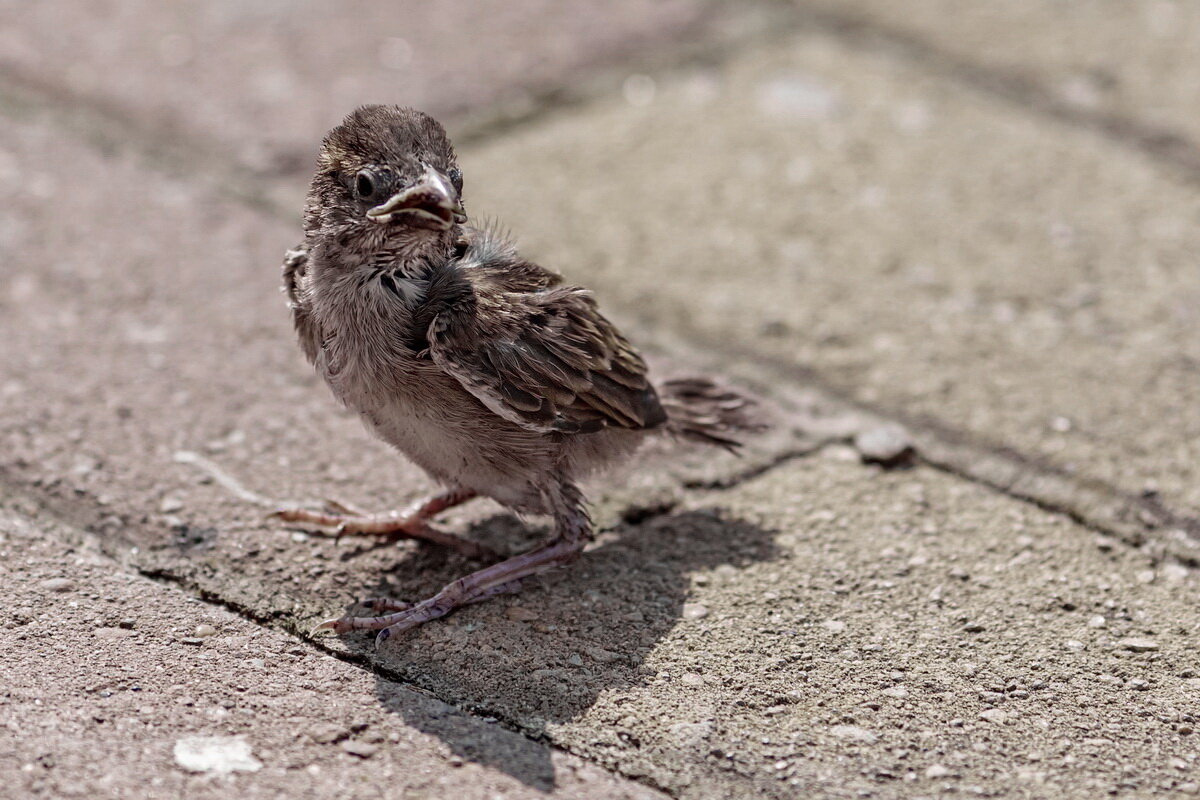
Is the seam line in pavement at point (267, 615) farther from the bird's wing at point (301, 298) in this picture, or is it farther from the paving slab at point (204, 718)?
the bird's wing at point (301, 298)

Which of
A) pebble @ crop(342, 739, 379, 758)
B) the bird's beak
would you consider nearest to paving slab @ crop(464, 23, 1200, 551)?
the bird's beak

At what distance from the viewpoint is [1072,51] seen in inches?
239

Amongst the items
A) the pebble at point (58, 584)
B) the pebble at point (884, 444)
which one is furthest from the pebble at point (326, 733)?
the pebble at point (884, 444)

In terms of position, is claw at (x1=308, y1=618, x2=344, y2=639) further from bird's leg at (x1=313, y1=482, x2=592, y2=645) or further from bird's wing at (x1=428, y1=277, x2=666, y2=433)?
bird's wing at (x1=428, y1=277, x2=666, y2=433)

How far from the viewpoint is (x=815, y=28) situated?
250 inches

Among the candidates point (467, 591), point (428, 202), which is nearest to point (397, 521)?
point (467, 591)

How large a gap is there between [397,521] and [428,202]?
2.81 ft

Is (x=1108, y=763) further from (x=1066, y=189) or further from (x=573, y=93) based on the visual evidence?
(x=573, y=93)

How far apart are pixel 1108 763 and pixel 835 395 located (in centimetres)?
164

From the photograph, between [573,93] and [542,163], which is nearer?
[542,163]

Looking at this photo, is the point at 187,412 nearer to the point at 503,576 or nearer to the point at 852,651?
the point at 503,576

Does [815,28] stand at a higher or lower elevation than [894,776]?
higher

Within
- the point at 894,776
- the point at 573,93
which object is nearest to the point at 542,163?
the point at 573,93

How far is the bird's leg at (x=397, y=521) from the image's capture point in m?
3.66
